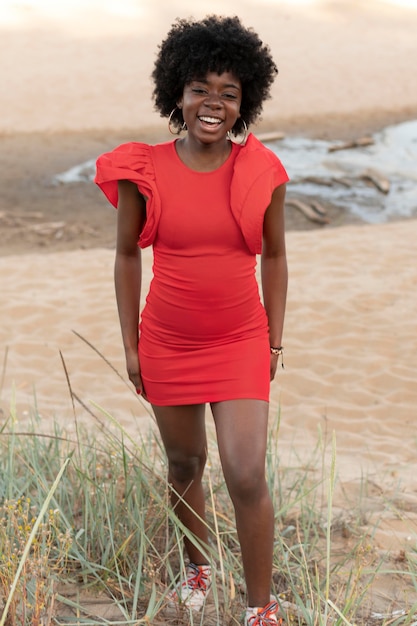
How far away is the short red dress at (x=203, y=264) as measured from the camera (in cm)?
257

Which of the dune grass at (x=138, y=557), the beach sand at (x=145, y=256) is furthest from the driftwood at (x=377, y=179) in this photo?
the dune grass at (x=138, y=557)

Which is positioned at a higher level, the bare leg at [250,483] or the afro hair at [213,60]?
the afro hair at [213,60]

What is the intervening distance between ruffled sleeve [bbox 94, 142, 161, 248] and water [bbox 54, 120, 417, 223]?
28.2 ft

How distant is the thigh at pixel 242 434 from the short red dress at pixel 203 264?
3cm

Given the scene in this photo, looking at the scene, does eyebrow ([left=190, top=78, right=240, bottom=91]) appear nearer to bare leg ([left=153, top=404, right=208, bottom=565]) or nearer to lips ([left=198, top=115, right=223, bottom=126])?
lips ([left=198, top=115, right=223, bottom=126])

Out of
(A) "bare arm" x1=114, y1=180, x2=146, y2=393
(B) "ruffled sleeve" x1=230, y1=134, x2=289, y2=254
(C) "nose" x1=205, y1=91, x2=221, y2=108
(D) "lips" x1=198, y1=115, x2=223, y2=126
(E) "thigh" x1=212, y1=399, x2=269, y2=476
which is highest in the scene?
Result: (C) "nose" x1=205, y1=91, x2=221, y2=108

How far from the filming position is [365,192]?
39.7ft

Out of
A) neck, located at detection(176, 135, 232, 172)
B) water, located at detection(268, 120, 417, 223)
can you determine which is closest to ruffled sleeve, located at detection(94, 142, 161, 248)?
neck, located at detection(176, 135, 232, 172)

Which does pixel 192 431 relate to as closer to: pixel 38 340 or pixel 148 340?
pixel 148 340

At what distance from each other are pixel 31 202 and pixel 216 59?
29.7 feet

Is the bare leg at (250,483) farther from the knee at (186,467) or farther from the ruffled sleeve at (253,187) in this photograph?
the ruffled sleeve at (253,187)

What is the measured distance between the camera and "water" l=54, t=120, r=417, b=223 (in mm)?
11555

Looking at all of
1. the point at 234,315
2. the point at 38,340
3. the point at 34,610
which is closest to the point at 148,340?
the point at 234,315

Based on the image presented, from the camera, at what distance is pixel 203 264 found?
2600 mm
